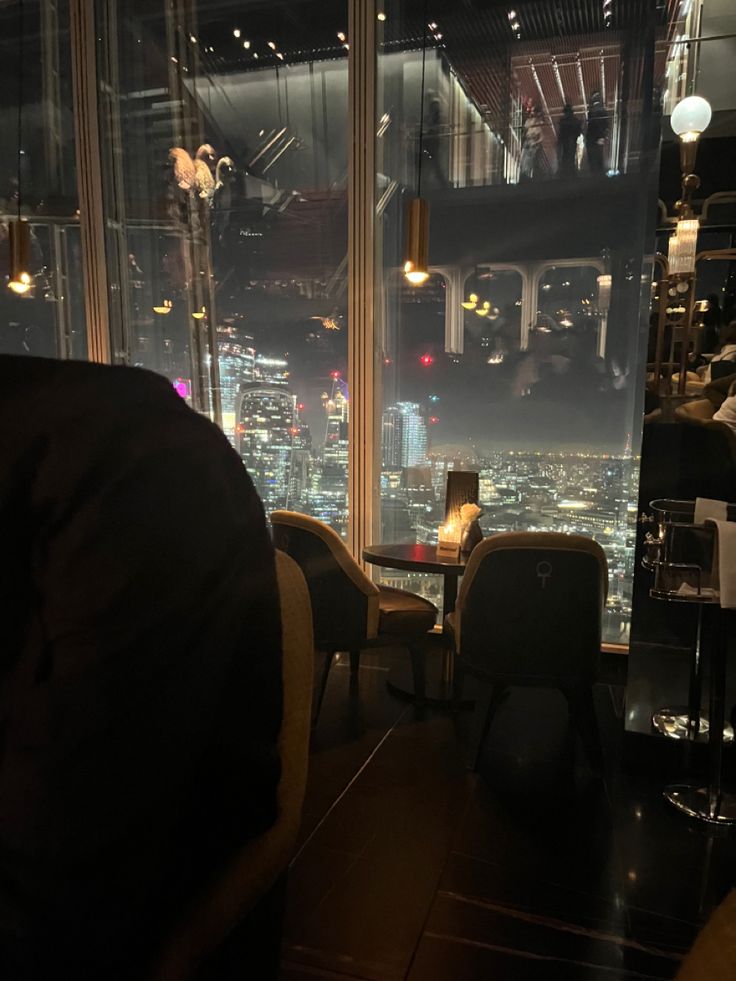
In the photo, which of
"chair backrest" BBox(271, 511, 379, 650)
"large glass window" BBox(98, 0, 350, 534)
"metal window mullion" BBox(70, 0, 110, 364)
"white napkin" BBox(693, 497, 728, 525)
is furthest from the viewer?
"metal window mullion" BBox(70, 0, 110, 364)

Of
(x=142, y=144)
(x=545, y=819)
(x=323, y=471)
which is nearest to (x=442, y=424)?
(x=323, y=471)

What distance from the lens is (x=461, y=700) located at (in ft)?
11.0

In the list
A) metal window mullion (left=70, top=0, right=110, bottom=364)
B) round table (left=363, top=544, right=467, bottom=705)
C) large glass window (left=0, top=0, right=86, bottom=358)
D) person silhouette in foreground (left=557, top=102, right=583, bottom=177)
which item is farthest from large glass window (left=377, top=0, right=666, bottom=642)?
large glass window (left=0, top=0, right=86, bottom=358)

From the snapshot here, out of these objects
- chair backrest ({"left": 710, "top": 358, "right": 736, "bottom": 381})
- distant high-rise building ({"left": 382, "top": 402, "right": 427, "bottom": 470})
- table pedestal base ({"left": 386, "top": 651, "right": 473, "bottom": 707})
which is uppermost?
chair backrest ({"left": 710, "top": 358, "right": 736, "bottom": 381})

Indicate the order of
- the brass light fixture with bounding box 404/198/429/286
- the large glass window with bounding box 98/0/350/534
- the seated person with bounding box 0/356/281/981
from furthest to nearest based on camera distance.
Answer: the large glass window with bounding box 98/0/350/534, the brass light fixture with bounding box 404/198/429/286, the seated person with bounding box 0/356/281/981

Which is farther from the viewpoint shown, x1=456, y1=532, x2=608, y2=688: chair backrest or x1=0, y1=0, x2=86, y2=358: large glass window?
x1=0, y1=0, x2=86, y2=358: large glass window

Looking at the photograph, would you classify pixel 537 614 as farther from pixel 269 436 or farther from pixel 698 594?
pixel 269 436

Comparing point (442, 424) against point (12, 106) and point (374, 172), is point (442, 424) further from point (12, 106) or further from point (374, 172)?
point (12, 106)

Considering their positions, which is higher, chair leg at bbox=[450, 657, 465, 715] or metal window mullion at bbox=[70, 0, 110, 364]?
metal window mullion at bbox=[70, 0, 110, 364]

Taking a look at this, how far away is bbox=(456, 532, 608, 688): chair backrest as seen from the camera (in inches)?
101

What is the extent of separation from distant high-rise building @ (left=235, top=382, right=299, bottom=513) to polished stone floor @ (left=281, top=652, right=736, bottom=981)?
6.45 ft

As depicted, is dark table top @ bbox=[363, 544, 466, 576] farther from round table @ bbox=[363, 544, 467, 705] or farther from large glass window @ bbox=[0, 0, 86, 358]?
large glass window @ bbox=[0, 0, 86, 358]

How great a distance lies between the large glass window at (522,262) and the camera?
385cm

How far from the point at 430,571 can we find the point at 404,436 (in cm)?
131
